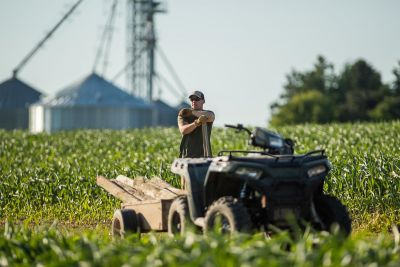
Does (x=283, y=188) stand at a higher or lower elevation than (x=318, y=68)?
lower

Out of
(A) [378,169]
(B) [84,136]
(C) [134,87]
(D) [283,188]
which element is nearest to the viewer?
(D) [283,188]

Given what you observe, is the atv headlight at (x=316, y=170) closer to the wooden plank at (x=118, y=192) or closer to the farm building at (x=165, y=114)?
the wooden plank at (x=118, y=192)

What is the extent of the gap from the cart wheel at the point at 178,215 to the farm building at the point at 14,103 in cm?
7854

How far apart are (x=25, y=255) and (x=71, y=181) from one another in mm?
11430

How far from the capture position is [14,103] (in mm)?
89312

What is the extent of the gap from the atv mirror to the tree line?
80.3 metres

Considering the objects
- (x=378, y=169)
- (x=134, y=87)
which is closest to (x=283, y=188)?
(x=378, y=169)

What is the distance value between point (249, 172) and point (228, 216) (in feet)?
1.55

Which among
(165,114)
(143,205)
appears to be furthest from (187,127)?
(165,114)

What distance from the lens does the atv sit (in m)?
9.42

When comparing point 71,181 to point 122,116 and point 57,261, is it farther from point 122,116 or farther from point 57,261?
point 122,116

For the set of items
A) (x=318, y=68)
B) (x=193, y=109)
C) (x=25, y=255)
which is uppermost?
(x=318, y=68)

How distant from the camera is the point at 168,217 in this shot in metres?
10.7

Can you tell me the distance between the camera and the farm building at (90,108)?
76.0 meters
